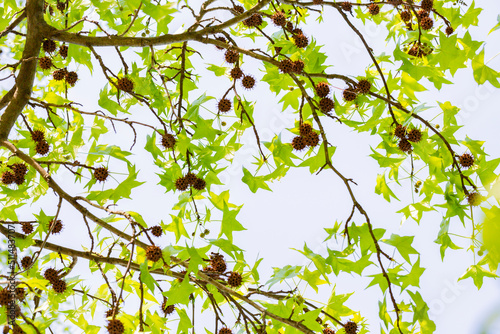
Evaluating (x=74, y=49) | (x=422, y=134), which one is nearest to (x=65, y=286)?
(x=74, y=49)

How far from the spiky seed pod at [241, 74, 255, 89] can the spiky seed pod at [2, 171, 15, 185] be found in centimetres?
136

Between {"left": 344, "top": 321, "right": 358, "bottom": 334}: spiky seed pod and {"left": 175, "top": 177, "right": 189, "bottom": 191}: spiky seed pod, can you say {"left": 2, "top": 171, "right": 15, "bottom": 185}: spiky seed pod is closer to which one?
{"left": 175, "top": 177, "right": 189, "bottom": 191}: spiky seed pod

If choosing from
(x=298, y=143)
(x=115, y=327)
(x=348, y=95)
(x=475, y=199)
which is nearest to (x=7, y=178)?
(x=115, y=327)

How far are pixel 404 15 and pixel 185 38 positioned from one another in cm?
173

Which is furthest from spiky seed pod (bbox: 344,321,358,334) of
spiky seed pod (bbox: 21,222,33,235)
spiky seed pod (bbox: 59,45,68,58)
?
spiky seed pod (bbox: 59,45,68,58)

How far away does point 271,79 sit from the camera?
7.98 feet

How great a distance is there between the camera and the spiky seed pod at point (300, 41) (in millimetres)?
2546

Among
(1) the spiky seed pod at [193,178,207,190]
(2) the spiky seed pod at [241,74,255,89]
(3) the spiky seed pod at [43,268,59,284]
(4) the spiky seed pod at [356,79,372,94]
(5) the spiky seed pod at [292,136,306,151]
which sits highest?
(2) the spiky seed pod at [241,74,255,89]

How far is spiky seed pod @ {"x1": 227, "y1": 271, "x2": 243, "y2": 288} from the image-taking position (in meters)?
2.28

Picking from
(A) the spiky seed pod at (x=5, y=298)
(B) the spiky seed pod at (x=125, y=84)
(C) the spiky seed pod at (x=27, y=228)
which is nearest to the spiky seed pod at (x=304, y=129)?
(B) the spiky seed pod at (x=125, y=84)

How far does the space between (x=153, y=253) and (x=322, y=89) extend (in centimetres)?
121

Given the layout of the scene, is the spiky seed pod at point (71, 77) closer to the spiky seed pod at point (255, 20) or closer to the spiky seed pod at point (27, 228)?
the spiky seed pod at point (27, 228)

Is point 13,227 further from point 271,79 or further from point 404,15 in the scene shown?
point 404,15

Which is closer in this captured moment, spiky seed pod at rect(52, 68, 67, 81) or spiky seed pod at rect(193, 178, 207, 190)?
spiky seed pod at rect(193, 178, 207, 190)
